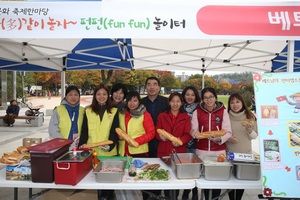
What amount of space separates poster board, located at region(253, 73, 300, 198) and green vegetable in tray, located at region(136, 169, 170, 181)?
2.53 feet

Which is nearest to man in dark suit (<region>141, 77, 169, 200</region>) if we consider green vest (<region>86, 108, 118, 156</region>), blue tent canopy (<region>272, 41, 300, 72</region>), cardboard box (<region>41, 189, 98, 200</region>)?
green vest (<region>86, 108, 118, 156</region>)

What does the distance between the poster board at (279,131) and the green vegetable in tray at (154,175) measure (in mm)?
771

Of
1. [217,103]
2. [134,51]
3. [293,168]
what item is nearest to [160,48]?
[134,51]

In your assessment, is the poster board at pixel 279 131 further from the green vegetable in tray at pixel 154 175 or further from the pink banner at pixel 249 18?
the green vegetable in tray at pixel 154 175

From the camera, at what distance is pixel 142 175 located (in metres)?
2.21

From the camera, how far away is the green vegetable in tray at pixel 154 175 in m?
2.14

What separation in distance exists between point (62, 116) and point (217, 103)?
5.76 feet

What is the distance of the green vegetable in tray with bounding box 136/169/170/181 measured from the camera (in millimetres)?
2141

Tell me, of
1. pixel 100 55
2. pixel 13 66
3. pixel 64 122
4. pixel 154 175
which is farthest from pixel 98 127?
pixel 13 66

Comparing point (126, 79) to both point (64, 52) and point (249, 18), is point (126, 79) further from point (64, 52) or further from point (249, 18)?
point (249, 18)

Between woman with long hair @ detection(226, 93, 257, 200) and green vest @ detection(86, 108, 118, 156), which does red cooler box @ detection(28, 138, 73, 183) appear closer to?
green vest @ detection(86, 108, 118, 156)

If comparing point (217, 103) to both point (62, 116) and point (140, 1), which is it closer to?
point (140, 1)

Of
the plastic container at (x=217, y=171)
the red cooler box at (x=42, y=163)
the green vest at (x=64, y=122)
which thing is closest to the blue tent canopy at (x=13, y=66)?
the green vest at (x=64, y=122)

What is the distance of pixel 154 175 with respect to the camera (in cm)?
217
